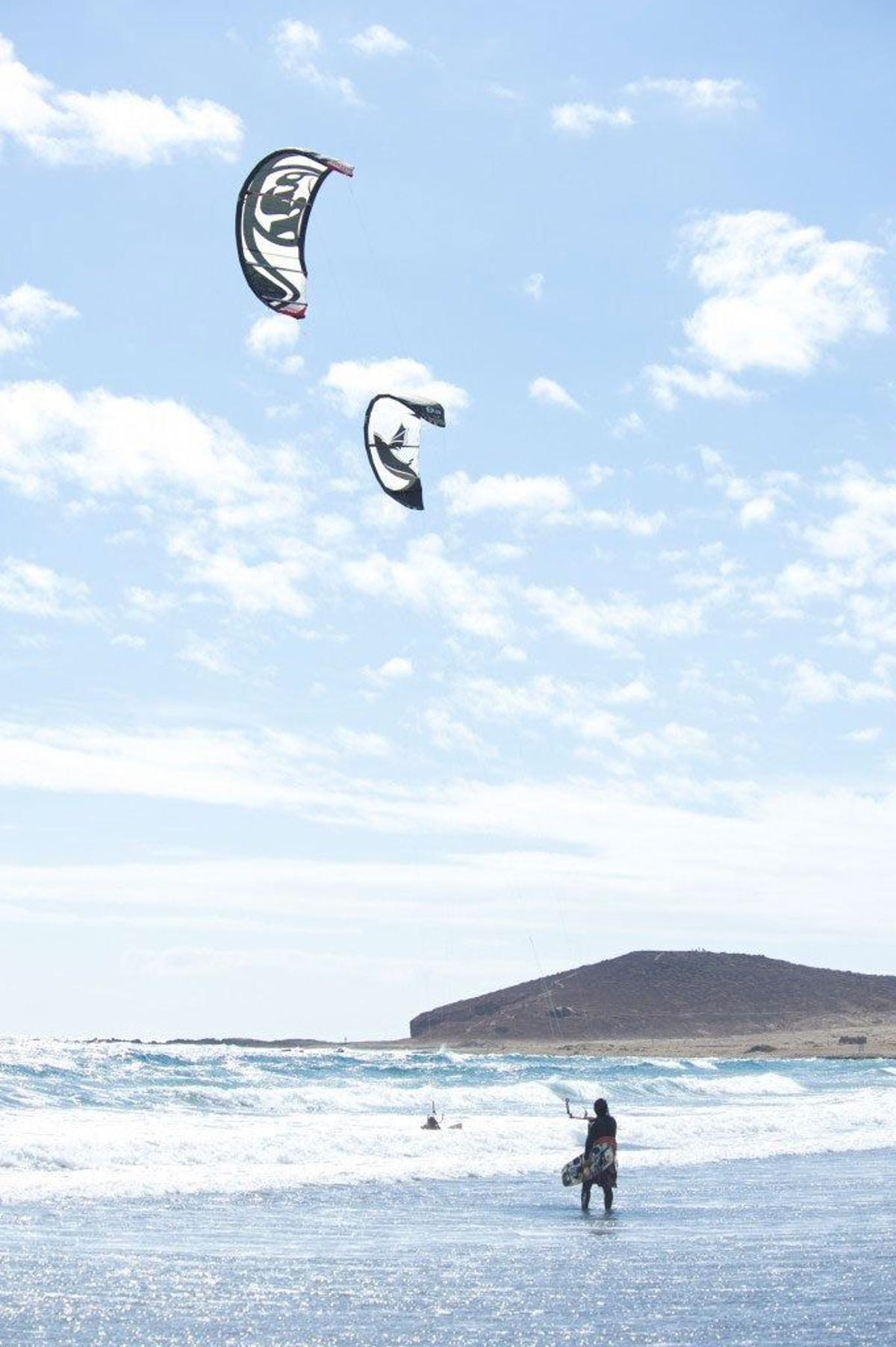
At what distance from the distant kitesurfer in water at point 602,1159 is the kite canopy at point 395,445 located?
24.3ft

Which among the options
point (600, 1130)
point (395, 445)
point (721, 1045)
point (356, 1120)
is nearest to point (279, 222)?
point (395, 445)

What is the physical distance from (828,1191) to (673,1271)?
6.82m

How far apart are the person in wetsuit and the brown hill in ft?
245

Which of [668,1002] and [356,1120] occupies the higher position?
[668,1002]

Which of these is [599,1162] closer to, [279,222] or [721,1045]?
[279,222]

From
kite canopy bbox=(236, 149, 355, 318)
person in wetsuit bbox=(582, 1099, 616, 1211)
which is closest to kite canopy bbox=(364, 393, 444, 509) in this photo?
kite canopy bbox=(236, 149, 355, 318)

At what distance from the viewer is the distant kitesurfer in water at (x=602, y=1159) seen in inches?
655

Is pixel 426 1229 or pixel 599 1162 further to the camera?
pixel 599 1162

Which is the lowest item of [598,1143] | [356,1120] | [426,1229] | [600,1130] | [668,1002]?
[426,1229]

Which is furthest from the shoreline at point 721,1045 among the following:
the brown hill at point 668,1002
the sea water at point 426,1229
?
the sea water at point 426,1229

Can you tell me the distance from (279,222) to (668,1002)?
285 ft

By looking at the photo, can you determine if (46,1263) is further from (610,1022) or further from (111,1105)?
(610,1022)

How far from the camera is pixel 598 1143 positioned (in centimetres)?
1689

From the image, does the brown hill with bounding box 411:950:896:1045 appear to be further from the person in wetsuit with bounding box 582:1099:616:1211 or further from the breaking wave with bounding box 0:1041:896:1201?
the person in wetsuit with bounding box 582:1099:616:1211
